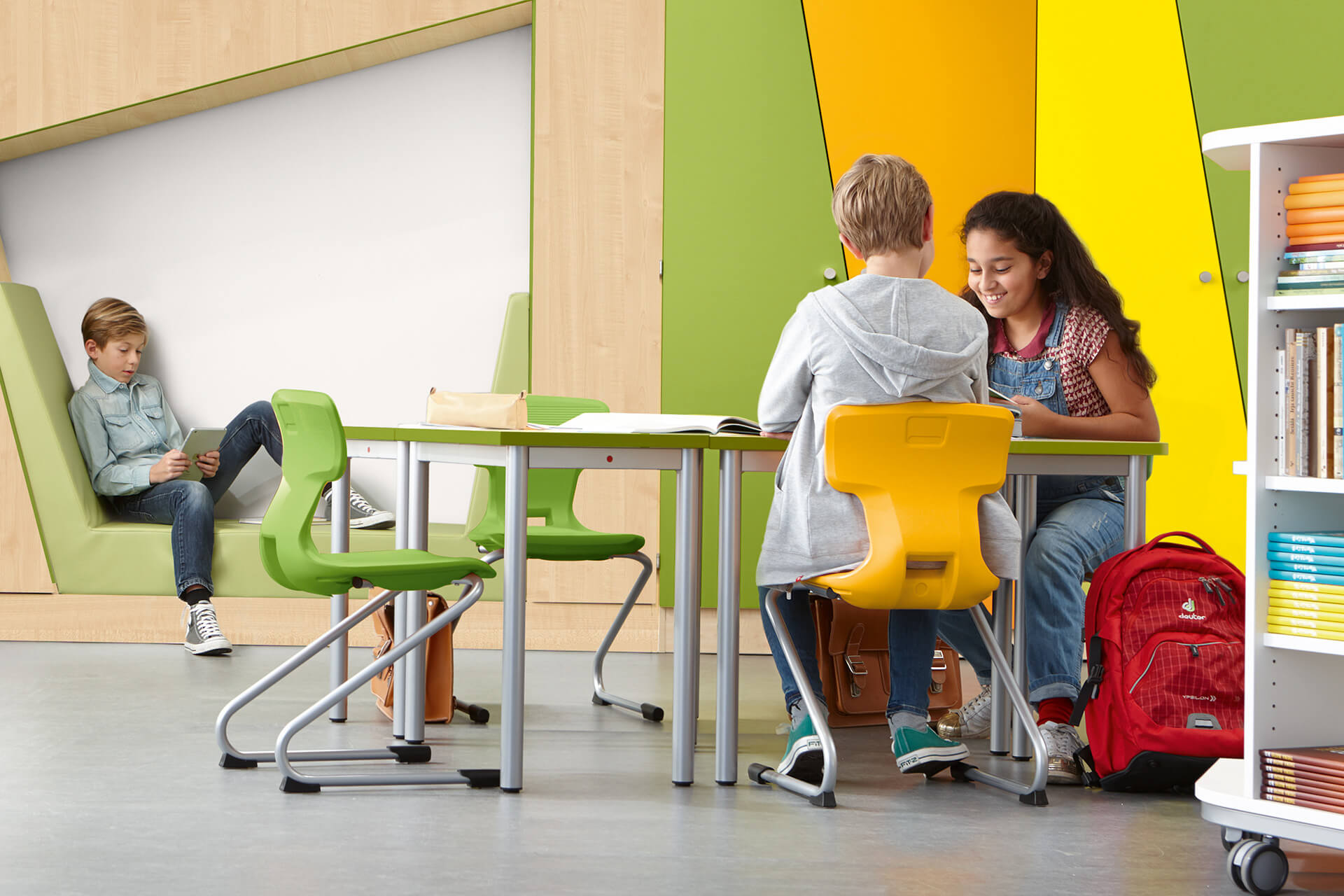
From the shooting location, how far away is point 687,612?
7.95ft

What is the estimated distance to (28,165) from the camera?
15.4 ft

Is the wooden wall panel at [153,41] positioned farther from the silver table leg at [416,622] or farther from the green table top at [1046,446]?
the green table top at [1046,446]

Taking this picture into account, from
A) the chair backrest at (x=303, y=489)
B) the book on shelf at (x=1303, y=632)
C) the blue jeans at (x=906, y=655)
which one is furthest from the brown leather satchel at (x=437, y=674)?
the book on shelf at (x=1303, y=632)

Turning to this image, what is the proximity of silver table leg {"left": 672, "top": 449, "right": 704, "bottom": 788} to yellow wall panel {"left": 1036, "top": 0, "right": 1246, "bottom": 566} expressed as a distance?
237 centimetres

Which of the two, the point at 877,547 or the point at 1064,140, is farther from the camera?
the point at 1064,140

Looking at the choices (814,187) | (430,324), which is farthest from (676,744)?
(430,324)

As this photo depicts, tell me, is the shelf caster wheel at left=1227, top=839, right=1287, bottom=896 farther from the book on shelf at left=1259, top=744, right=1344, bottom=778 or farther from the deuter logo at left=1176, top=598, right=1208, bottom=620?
the deuter logo at left=1176, top=598, right=1208, bottom=620

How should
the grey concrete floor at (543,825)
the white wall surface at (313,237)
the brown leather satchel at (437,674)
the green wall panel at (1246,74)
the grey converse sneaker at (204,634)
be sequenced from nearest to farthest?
the grey concrete floor at (543,825), the brown leather satchel at (437,674), the grey converse sneaker at (204,634), the green wall panel at (1246,74), the white wall surface at (313,237)

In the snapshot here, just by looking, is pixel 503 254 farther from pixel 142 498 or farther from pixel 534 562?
pixel 142 498

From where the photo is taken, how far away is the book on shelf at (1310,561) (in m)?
1.89

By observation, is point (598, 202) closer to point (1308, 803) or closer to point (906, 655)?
point (906, 655)

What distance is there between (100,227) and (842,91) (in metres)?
2.79

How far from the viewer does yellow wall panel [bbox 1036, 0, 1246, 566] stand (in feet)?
13.8

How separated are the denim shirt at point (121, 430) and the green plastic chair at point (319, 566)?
2068 mm
